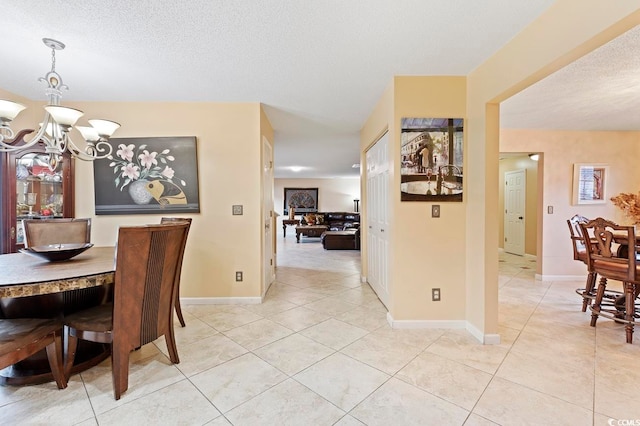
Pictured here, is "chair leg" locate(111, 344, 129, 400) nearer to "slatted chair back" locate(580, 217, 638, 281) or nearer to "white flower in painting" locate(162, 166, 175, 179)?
"white flower in painting" locate(162, 166, 175, 179)

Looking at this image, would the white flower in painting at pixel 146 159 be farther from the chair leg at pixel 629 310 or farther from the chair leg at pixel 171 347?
the chair leg at pixel 629 310

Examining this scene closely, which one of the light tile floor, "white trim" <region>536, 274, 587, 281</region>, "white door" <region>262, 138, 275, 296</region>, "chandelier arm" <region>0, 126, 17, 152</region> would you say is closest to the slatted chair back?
the light tile floor

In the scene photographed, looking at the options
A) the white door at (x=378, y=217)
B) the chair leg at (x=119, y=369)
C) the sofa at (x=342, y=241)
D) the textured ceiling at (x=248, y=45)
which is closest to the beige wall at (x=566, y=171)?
the white door at (x=378, y=217)

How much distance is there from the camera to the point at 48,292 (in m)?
1.41

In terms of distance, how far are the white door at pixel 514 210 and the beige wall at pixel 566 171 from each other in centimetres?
158

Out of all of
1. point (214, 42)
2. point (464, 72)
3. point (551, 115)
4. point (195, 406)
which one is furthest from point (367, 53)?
point (551, 115)

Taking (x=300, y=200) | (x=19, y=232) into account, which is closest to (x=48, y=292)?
(x=19, y=232)

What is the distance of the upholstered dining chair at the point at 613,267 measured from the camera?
226 cm

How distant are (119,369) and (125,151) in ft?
7.72

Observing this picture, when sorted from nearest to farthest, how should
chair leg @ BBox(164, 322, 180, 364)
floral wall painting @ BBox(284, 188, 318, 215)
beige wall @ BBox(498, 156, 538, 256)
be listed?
1. chair leg @ BBox(164, 322, 180, 364)
2. beige wall @ BBox(498, 156, 538, 256)
3. floral wall painting @ BBox(284, 188, 318, 215)

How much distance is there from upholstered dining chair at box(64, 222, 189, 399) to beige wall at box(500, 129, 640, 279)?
15.3ft

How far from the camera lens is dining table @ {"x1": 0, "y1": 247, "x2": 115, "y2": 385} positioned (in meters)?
1.43

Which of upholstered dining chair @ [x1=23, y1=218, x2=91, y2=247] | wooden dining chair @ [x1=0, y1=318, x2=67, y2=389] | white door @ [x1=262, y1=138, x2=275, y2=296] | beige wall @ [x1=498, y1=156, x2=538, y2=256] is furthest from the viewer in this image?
beige wall @ [x1=498, y1=156, x2=538, y2=256]

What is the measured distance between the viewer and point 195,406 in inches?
59.9
